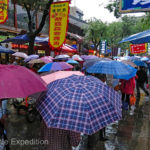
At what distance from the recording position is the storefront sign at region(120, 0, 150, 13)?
4.96 metres

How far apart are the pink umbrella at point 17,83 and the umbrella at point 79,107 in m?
0.22

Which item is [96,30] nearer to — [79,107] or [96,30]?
[96,30]

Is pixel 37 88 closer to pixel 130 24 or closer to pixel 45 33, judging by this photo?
pixel 45 33

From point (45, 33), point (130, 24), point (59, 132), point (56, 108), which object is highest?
point (130, 24)

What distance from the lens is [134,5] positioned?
5.11 m

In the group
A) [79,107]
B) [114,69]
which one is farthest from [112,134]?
[79,107]

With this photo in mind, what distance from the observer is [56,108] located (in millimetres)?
2381

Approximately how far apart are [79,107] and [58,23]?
274 inches

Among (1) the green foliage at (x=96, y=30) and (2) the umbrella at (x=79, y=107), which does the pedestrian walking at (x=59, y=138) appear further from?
(1) the green foliage at (x=96, y=30)

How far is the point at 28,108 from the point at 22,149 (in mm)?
1944

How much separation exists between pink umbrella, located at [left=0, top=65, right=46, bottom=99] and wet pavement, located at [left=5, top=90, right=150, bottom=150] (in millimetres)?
2698

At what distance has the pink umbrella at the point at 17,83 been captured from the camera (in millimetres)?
2447

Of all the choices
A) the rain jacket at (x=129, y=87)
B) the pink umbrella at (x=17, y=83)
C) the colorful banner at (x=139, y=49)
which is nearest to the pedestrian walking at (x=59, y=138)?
the pink umbrella at (x=17, y=83)

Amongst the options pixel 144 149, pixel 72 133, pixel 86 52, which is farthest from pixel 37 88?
pixel 86 52
